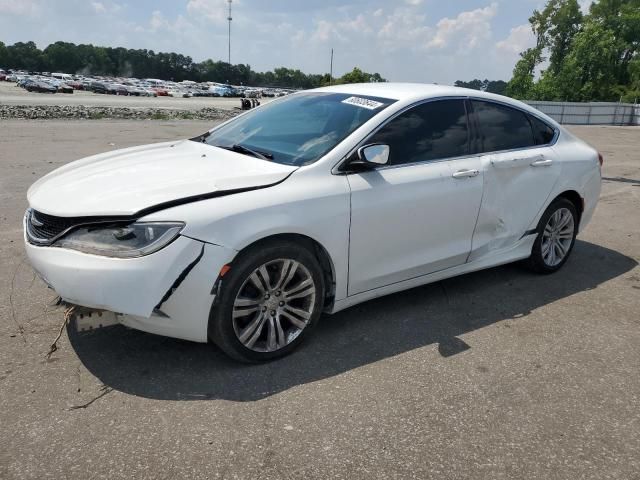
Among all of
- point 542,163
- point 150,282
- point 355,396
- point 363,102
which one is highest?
point 363,102

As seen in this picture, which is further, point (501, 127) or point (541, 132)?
point (541, 132)

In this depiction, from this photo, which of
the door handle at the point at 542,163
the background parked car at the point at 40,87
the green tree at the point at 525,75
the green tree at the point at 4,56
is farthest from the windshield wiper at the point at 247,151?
the green tree at the point at 4,56

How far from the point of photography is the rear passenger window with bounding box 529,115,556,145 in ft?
16.1

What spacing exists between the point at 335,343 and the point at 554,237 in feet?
8.76

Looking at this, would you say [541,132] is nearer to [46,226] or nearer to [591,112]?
[46,226]

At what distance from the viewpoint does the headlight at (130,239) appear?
288cm

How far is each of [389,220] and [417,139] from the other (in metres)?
0.73

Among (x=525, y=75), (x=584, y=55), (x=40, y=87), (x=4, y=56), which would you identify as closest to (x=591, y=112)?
(x=584, y=55)

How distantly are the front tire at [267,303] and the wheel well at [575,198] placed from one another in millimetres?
2887

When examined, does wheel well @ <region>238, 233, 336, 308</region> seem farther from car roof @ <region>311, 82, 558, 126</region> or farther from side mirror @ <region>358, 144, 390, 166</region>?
car roof @ <region>311, 82, 558, 126</region>

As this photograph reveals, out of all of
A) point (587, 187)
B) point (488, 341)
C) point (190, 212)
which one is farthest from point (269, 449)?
point (587, 187)

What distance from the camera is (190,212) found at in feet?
9.77

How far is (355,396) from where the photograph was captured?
3.08 metres

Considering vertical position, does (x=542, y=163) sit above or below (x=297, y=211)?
above
